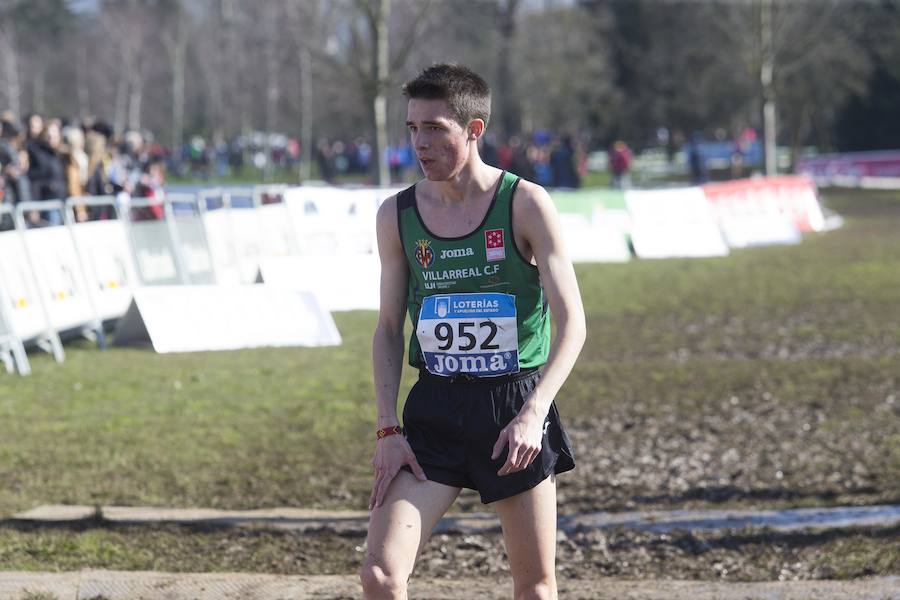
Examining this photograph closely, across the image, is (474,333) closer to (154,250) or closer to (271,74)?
(154,250)

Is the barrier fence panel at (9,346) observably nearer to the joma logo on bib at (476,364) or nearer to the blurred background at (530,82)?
the joma logo on bib at (476,364)

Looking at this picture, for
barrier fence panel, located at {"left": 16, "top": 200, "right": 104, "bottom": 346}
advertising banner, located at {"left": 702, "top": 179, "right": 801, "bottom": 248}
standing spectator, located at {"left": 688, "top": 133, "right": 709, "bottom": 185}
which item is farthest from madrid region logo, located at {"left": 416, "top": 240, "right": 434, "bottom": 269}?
standing spectator, located at {"left": 688, "top": 133, "right": 709, "bottom": 185}

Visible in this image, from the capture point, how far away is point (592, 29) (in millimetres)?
70625

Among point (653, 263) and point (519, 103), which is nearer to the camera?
point (653, 263)

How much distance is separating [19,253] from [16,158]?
11.0ft

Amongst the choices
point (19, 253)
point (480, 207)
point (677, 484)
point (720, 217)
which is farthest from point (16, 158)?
point (720, 217)

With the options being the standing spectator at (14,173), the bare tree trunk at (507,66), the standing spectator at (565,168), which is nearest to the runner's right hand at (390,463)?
the standing spectator at (14,173)

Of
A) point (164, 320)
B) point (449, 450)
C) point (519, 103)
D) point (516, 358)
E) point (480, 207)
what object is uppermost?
point (480, 207)

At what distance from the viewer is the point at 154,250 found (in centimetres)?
1492

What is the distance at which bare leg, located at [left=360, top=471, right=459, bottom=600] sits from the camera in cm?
390

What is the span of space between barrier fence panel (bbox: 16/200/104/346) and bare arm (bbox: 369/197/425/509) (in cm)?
864

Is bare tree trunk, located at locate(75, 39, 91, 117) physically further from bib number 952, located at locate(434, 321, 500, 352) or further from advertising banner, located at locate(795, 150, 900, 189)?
bib number 952, located at locate(434, 321, 500, 352)

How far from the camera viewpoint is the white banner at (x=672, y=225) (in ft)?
78.9

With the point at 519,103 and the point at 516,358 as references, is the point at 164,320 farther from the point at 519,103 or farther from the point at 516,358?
the point at 519,103
